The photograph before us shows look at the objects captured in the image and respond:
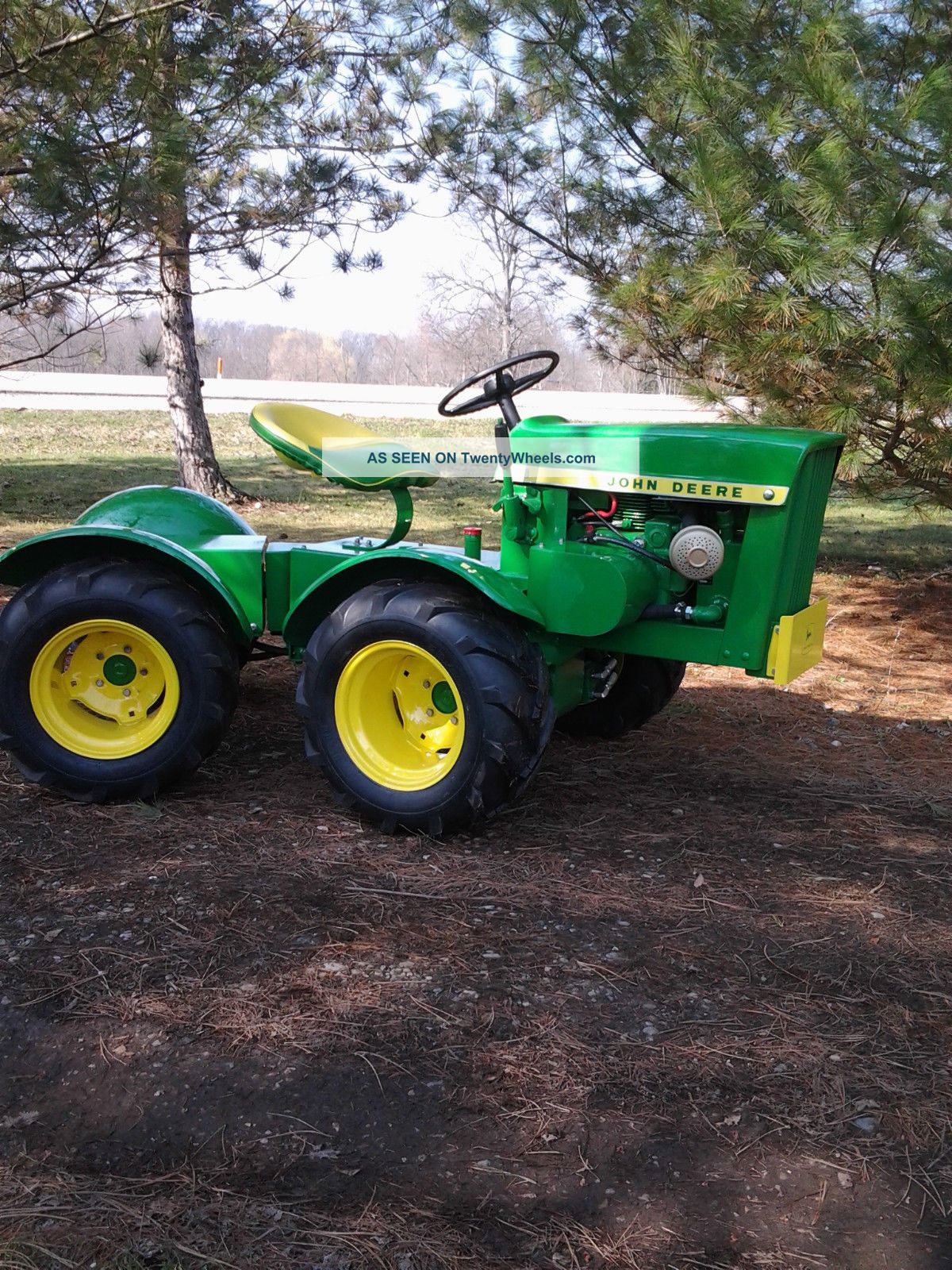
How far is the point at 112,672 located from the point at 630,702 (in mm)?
2037

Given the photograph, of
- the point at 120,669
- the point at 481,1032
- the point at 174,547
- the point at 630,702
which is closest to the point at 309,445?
the point at 174,547

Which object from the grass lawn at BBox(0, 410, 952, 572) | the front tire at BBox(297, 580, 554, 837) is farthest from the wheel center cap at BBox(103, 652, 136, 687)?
the grass lawn at BBox(0, 410, 952, 572)

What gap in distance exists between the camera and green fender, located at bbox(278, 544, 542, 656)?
372 centimetres

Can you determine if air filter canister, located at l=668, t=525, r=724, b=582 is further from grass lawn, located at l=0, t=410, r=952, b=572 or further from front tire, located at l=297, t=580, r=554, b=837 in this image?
grass lawn, located at l=0, t=410, r=952, b=572

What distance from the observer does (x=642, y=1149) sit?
2348 millimetres

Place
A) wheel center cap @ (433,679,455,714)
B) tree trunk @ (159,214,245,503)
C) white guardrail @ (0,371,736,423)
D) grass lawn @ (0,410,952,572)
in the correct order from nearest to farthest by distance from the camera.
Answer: wheel center cap @ (433,679,455,714)
grass lawn @ (0,410,952,572)
tree trunk @ (159,214,245,503)
white guardrail @ (0,371,736,423)

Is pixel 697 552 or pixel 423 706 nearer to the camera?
pixel 697 552

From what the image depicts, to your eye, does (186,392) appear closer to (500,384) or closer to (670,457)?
(500,384)

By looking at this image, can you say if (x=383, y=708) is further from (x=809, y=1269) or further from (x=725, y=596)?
(x=809, y=1269)

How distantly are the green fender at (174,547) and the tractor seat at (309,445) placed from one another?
14.7 inches

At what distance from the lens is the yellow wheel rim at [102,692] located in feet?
13.3

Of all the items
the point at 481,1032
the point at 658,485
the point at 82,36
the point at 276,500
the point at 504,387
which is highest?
the point at 82,36

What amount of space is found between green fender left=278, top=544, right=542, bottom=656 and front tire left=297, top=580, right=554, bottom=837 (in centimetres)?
7

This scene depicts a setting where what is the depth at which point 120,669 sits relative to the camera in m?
4.14
